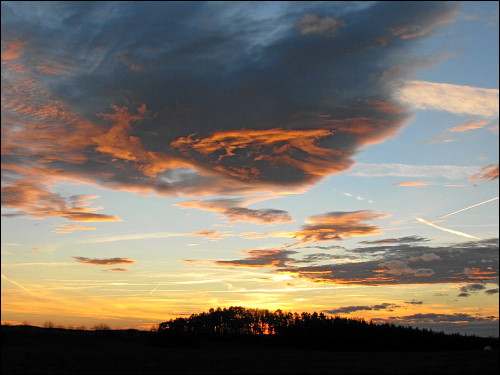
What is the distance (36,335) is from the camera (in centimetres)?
6769

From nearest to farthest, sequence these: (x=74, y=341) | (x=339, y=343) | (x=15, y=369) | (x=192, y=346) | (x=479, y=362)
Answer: (x=15, y=369), (x=479, y=362), (x=74, y=341), (x=192, y=346), (x=339, y=343)

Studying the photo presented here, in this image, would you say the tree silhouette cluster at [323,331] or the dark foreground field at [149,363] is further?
the tree silhouette cluster at [323,331]

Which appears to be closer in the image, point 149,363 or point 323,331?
point 149,363

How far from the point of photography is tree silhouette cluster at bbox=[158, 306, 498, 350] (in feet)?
457

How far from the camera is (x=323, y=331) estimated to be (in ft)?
500

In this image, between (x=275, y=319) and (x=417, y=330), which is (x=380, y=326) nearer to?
(x=417, y=330)

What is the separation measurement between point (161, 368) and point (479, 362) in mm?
30978

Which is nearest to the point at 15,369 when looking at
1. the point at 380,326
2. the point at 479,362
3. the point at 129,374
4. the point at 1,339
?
the point at 129,374

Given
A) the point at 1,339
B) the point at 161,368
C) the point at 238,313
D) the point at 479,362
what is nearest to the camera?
the point at 161,368

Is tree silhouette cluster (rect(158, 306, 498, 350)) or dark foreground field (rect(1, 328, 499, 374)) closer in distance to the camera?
dark foreground field (rect(1, 328, 499, 374))

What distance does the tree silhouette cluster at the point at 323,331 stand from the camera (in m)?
139

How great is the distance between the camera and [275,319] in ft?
577

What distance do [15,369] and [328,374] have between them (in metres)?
25.2

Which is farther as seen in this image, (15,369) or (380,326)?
(380,326)
